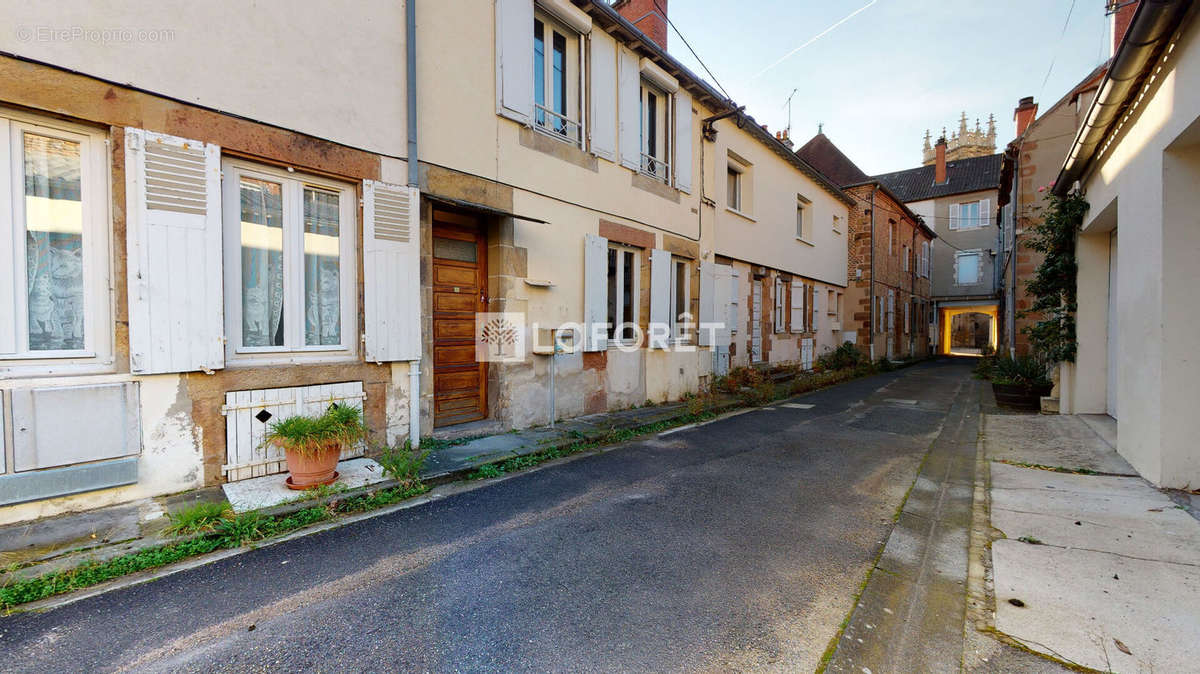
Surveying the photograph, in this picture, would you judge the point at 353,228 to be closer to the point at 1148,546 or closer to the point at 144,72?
the point at 144,72

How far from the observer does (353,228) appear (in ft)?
15.7

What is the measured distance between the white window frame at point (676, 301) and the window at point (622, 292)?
1065 mm

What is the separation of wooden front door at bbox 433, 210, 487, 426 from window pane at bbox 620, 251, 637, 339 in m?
2.61

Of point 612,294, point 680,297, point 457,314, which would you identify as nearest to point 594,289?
point 612,294

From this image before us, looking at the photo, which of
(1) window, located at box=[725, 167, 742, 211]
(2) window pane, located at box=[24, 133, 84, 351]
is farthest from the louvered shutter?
(2) window pane, located at box=[24, 133, 84, 351]

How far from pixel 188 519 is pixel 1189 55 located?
7.49m

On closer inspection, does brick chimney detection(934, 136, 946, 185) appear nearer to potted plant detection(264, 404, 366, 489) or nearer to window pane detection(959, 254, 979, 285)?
window pane detection(959, 254, 979, 285)

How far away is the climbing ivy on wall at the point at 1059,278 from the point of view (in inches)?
263

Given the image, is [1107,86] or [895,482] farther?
[895,482]

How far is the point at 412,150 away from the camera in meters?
5.00

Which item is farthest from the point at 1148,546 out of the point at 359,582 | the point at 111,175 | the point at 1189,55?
the point at 111,175

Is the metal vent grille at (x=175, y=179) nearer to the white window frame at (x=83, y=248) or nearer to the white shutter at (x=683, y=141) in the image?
the white window frame at (x=83, y=248)

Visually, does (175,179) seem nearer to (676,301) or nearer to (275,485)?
(275,485)

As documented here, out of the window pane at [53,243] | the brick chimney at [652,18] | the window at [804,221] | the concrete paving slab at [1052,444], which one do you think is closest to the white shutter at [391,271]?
the window pane at [53,243]
